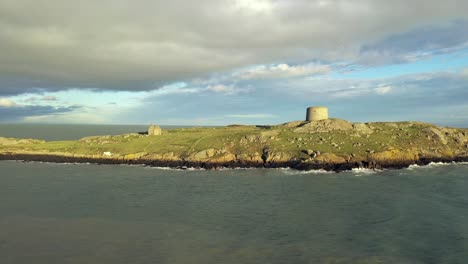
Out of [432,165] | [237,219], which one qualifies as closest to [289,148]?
[432,165]

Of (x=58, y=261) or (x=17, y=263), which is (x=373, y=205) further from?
(x=17, y=263)

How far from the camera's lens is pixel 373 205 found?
5034 cm

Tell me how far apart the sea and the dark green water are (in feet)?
0.42

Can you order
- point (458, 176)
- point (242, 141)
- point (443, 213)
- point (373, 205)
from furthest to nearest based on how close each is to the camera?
1. point (242, 141)
2. point (458, 176)
3. point (373, 205)
4. point (443, 213)

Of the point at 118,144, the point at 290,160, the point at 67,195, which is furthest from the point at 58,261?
the point at 118,144

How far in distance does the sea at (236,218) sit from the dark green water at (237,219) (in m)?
0.13

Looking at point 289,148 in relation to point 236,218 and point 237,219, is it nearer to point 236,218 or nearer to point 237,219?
point 236,218

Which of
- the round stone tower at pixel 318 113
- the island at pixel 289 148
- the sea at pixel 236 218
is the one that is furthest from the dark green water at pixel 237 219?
the round stone tower at pixel 318 113

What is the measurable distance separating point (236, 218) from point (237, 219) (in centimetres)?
48

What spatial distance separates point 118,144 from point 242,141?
141 ft

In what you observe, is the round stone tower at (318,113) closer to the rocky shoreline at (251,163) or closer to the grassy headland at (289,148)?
the grassy headland at (289,148)

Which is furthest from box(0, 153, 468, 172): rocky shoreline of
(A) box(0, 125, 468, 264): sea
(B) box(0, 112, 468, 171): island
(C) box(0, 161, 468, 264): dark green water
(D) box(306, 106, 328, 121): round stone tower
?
(D) box(306, 106, 328, 121): round stone tower

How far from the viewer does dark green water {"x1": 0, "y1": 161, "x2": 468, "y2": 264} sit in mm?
32281

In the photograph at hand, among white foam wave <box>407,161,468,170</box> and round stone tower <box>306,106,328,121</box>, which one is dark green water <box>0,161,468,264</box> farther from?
round stone tower <box>306,106,328,121</box>
